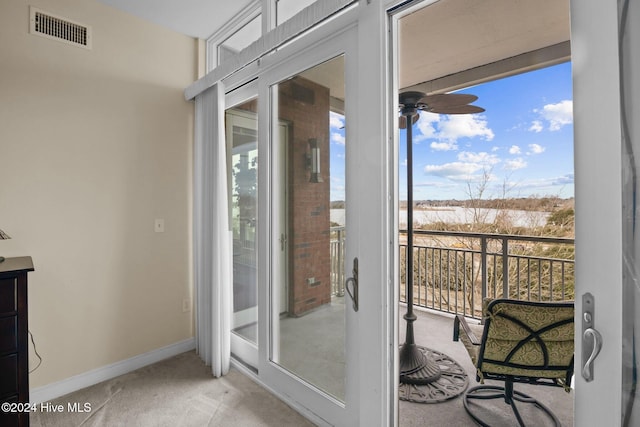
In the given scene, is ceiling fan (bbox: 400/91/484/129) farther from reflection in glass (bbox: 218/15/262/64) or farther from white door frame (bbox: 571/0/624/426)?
reflection in glass (bbox: 218/15/262/64)

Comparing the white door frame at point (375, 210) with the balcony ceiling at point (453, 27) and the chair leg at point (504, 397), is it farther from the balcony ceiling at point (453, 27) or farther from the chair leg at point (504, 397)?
the chair leg at point (504, 397)

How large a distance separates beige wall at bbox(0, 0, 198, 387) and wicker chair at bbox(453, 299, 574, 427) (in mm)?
2391

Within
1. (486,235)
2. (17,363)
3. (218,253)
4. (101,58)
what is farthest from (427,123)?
(17,363)

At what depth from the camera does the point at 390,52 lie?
1444mm

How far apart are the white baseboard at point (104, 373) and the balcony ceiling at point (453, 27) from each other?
2481mm

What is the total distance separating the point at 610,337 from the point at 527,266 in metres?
1.31

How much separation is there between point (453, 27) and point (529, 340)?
6.23 feet

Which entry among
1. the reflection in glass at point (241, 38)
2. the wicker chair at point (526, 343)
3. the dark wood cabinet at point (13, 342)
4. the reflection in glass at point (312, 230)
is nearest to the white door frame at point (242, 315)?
the reflection in glass at point (312, 230)

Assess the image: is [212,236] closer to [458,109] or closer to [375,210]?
[375,210]

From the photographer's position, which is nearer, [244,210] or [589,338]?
[589,338]

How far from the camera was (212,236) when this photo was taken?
2.44m

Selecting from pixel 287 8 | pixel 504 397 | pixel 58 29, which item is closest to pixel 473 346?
pixel 504 397

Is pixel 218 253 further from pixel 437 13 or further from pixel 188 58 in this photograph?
pixel 437 13

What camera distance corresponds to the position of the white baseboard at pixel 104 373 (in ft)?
6.88
